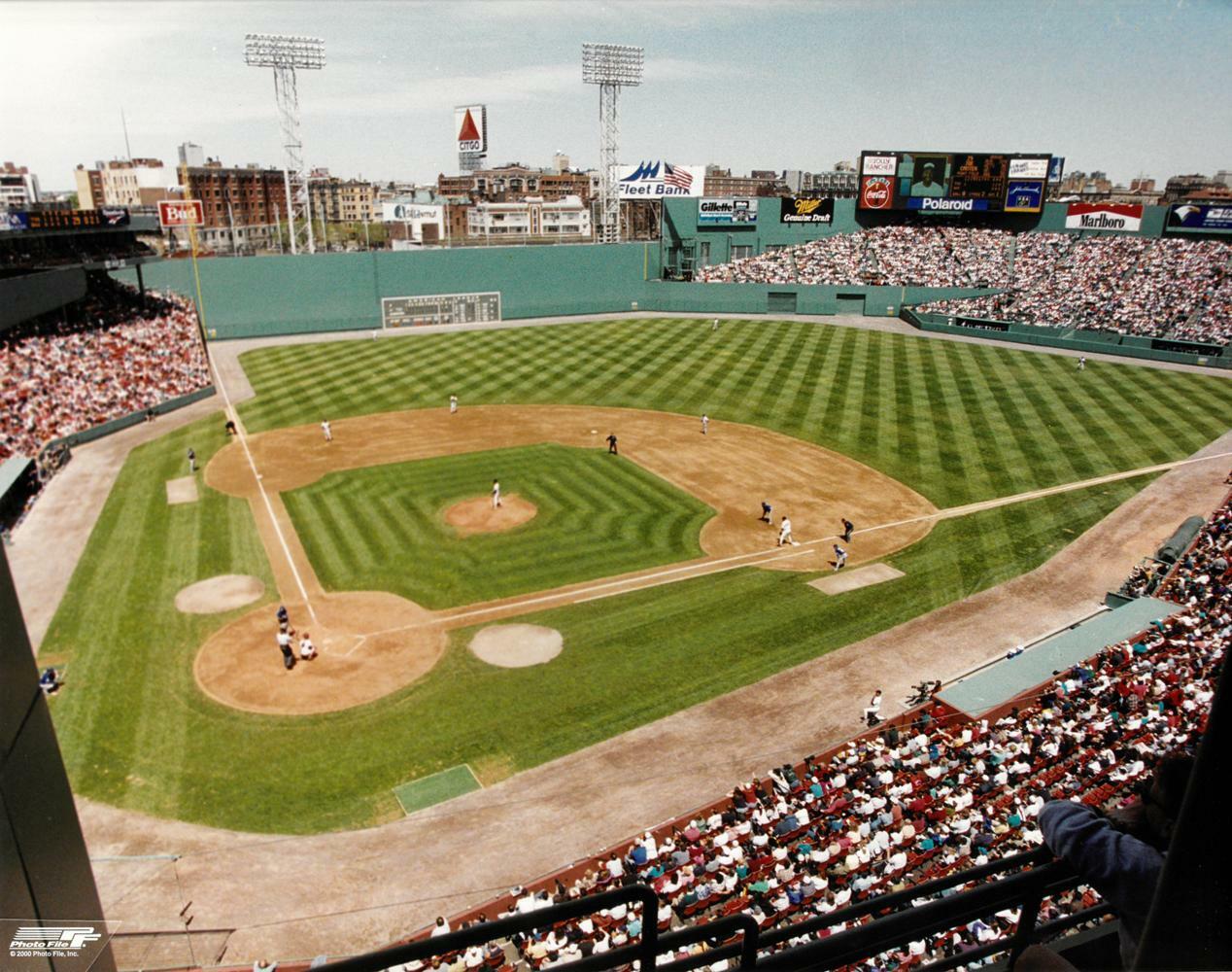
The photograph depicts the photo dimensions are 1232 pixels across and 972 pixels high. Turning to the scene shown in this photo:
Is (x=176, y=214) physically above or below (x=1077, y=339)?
above

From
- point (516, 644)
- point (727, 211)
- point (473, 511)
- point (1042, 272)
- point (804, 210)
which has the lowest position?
point (516, 644)

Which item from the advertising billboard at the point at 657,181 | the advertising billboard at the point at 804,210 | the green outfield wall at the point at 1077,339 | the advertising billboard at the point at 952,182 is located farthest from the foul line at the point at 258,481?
the advertising billboard at the point at 952,182

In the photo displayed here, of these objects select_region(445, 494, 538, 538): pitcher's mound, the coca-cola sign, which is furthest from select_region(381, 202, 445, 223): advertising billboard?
select_region(445, 494, 538, 538): pitcher's mound

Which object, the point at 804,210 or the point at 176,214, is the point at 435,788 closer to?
the point at 176,214

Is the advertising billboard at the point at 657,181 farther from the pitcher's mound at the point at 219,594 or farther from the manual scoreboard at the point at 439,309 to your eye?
the pitcher's mound at the point at 219,594

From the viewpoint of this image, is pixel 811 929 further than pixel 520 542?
No

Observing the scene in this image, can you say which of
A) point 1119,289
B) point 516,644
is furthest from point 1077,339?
point 516,644

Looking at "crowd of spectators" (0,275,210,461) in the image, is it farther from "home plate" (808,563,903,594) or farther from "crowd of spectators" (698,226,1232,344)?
"crowd of spectators" (698,226,1232,344)
